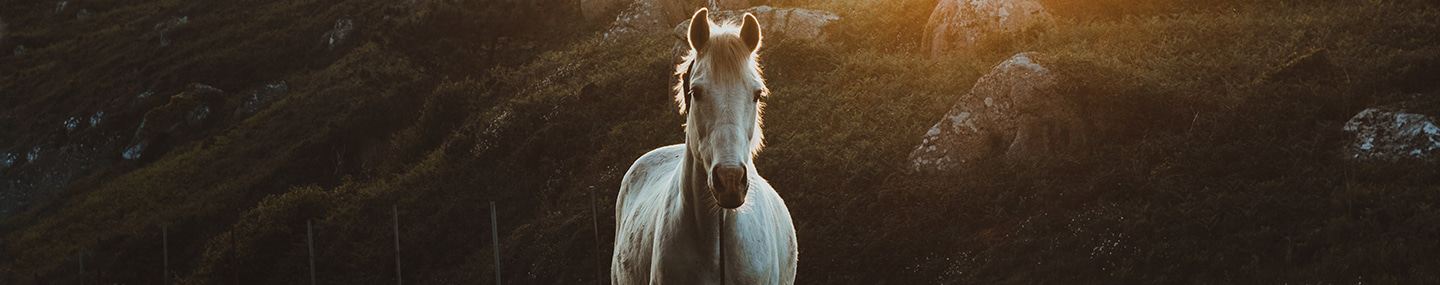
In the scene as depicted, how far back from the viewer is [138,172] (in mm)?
28328

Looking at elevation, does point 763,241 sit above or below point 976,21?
above

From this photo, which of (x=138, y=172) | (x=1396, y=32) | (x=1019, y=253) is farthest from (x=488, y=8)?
(x=1396, y=32)

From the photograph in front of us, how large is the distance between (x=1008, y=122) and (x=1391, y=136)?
4.01 m

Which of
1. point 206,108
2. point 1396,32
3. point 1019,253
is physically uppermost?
point 1396,32

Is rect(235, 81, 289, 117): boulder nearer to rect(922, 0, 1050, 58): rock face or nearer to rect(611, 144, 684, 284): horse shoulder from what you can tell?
rect(922, 0, 1050, 58): rock face

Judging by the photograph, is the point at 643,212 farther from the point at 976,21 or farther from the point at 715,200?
the point at 976,21

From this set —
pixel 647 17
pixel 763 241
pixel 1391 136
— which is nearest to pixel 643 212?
pixel 763 241

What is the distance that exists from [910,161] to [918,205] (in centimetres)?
104

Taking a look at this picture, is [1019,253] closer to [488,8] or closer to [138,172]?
[488,8]

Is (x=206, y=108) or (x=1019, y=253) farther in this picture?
(x=206, y=108)

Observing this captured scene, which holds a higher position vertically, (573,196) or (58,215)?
(573,196)

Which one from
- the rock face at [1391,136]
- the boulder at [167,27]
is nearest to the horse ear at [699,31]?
the rock face at [1391,136]

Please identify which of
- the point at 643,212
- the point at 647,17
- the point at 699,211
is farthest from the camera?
the point at 647,17

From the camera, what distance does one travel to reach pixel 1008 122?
35.7 ft
